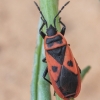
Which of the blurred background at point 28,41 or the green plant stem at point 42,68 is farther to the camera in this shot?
the blurred background at point 28,41

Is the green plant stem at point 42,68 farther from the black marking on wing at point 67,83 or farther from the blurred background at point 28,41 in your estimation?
the blurred background at point 28,41

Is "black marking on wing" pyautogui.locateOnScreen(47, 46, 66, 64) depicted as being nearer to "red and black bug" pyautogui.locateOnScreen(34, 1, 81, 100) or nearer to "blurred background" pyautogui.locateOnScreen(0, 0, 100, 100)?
"red and black bug" pyautogui.locateOnScreen(34, 1, 81, 100)

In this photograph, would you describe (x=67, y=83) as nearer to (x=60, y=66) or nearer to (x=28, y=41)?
(x=60, y=66)

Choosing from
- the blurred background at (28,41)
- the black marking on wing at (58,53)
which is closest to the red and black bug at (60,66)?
the black marking on wing at (58,53)

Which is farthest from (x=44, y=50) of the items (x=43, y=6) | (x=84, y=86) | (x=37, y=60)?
(x=84, y=86)

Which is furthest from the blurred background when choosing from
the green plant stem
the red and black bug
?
→ the green plant stem
